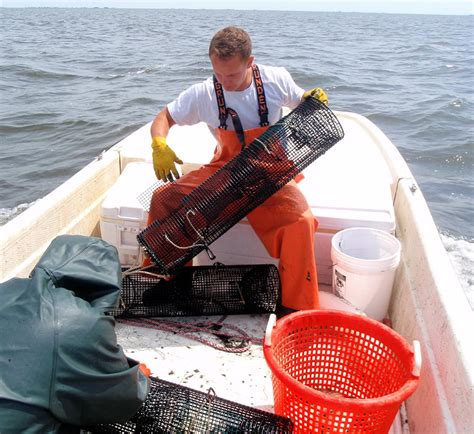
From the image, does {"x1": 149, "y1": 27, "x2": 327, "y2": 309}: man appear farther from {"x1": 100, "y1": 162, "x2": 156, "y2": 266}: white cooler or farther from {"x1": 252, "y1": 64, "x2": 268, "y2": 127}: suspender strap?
{"x1": 100, "y1": 162, "x2": 156, "y2": 266}: white cooler

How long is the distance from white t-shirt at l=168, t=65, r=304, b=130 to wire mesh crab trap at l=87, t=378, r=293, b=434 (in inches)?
67.1

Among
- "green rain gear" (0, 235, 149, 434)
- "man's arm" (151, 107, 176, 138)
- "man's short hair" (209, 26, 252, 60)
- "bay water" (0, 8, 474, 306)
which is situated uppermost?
"man's short hair" (209, 26, 252, 60)

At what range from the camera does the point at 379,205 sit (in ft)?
10.6

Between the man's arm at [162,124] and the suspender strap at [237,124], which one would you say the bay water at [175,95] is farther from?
the man's arm at [162,124]

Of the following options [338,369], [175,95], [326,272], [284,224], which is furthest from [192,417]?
[175,95]

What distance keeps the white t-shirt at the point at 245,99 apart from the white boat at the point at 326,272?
619 millimetres

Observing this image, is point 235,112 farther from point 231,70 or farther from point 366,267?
point 366,267

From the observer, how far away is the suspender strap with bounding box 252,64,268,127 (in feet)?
10.2

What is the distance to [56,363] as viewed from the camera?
57.1 inches

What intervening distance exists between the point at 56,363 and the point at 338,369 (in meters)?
1.42

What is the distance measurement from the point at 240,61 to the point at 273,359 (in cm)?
173

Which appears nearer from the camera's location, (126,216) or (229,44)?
(229,44)

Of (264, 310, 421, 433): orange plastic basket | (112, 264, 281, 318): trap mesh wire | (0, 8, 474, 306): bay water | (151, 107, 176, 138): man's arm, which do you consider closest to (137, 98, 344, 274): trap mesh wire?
(112, 264, 281, 318): trap mesh wire

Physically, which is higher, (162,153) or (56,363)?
(162,153)
